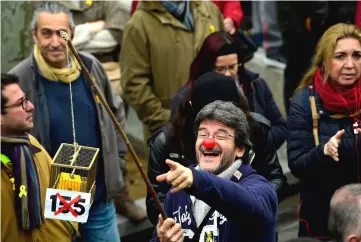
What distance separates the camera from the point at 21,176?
429 centimetres

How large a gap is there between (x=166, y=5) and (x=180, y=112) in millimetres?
1902

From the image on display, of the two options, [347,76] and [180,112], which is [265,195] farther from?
[347,76]

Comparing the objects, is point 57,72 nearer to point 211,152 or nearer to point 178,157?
point 178,157

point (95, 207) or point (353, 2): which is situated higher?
point (353, 2)

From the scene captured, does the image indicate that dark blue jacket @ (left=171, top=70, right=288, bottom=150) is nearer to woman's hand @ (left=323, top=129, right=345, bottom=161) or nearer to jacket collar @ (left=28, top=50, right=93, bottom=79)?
woman's hand @ (left=323, top=129, right=345, bottom=161)

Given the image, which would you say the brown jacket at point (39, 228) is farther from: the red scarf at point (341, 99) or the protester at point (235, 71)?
the red scarf at point (341, 99)

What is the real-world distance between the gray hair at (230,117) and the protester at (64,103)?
151 centimetres

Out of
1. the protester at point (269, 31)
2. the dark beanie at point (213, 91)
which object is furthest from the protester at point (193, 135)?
the protester at point (269, 31)

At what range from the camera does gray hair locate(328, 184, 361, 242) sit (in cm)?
332

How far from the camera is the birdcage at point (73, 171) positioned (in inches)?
163

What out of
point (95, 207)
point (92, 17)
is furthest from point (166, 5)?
point (95, 207)

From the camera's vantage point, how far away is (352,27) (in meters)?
5.16

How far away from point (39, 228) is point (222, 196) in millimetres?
1598

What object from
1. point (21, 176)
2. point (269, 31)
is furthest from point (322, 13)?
point (21, 176)
